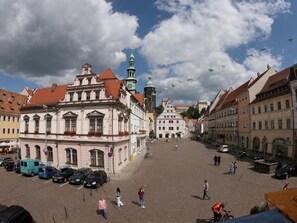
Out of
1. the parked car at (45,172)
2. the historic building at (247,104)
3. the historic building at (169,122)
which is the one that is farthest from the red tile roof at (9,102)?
the historic building at (169,122)

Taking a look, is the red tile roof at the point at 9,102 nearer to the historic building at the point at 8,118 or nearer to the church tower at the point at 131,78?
the historic building at the point at 8,118

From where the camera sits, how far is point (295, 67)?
35625 millimetres

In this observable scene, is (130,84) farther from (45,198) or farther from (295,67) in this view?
(45,198)

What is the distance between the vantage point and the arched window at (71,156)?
111 ft

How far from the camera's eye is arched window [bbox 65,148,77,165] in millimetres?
33906

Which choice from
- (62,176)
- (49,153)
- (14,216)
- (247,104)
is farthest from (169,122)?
(14,216)

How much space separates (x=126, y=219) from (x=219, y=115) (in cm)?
6745

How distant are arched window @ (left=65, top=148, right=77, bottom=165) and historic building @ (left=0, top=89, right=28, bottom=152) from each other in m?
29.4

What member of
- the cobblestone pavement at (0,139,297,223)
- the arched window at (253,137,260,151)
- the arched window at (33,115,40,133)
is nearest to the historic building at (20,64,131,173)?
the arched window at (33,115,40,133)

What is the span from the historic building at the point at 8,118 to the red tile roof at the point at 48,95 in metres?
19.8

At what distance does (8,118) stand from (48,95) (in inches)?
1018

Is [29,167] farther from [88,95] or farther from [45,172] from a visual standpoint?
[88,95]

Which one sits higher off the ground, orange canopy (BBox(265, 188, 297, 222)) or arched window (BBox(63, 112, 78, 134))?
arched window (BBox(63, 112, 78, 134))

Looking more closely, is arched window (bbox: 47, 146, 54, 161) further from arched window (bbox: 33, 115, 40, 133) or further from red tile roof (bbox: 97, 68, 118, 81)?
red tile roof (bbox: 97, 68, 118, 81)
